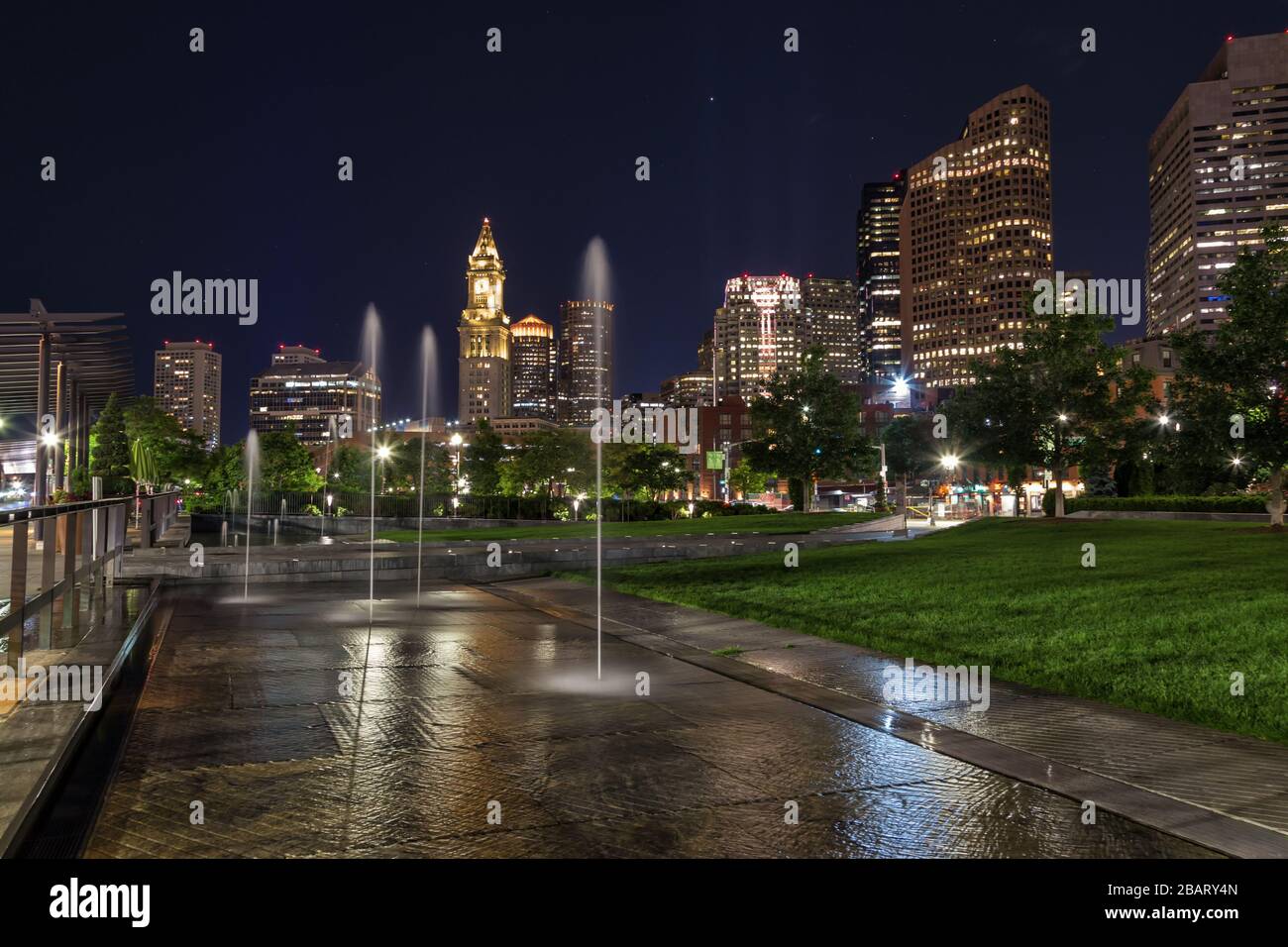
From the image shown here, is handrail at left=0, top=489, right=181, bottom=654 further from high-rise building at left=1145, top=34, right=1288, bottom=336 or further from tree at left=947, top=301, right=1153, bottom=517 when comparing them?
high-rise building at left=1145, top=34, right=1288, bottom=336

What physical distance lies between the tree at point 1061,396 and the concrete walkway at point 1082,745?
27.1m

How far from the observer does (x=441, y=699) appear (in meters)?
7.96

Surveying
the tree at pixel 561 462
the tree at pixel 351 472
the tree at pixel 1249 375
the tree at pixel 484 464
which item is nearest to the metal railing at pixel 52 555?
the tree at pixel 1249 375

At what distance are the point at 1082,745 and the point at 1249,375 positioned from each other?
884 inches

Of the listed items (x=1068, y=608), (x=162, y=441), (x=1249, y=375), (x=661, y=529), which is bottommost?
(x=661, y=529)

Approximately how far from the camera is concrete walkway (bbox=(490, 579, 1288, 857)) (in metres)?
4.94

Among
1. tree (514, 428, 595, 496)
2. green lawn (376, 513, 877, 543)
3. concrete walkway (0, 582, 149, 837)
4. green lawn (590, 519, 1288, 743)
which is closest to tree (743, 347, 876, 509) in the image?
green lawn (376, 513, 877, 543)

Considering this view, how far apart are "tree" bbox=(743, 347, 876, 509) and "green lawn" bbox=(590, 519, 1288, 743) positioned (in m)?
32.0

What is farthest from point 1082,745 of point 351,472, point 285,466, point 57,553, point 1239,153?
point 1239,153

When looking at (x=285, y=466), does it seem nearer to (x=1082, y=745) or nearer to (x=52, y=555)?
(x=52, y=555)

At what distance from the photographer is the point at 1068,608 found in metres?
12.0
